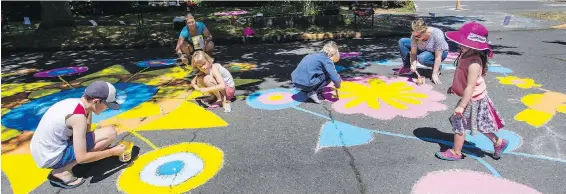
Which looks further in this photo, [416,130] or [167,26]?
[167,26]

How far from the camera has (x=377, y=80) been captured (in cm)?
→ 640

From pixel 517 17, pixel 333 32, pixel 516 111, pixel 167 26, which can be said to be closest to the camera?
pixel 516 111

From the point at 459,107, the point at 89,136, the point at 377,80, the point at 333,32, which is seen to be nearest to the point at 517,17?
the point at 333,32

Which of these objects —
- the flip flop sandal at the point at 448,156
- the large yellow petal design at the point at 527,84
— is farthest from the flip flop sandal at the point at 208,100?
the large yellow petal design at the point at 527,84

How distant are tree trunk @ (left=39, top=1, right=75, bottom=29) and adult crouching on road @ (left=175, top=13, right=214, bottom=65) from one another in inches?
256

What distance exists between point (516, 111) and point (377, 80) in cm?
214

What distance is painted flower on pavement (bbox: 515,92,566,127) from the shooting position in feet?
14.8

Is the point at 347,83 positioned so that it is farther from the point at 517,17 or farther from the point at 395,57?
the point at 517,17

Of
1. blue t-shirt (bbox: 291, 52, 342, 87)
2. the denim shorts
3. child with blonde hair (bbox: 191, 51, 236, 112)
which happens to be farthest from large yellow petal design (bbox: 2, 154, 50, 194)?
blue t-shirt (bbox: 291, 52, 342, 87)

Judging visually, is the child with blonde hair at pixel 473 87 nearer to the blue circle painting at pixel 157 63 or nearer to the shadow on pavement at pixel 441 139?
the shadow on pavement at pixel 441 139

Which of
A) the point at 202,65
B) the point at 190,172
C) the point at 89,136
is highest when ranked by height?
the point at 202,65

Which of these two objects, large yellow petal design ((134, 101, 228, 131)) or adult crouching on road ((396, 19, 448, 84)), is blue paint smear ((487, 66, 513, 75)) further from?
large yellow petal design ((134, 101, 228, 131))

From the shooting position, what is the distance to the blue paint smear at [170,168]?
11.7ft

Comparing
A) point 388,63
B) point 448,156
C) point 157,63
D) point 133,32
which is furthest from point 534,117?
point 133,32
